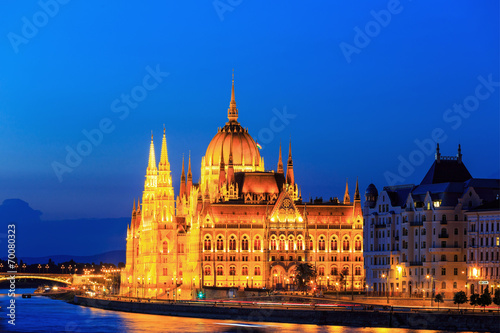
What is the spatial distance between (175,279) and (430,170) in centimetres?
5576

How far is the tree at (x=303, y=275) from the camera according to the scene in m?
163

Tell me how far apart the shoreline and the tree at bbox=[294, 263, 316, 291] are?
857 inches

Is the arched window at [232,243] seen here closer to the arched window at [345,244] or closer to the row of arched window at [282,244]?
the row of arched window at [282,244]

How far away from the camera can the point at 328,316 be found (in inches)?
4624

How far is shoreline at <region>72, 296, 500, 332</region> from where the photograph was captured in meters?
104

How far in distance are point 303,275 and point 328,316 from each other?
1843 inches

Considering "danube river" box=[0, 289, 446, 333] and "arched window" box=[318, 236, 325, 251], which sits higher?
"arched window" box=[318, 236, 325, 251]

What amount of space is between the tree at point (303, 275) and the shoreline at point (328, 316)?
71.4 feet

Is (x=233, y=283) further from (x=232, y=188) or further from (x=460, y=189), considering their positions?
(x=460, y=189)

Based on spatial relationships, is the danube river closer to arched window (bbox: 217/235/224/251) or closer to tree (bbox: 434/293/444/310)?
tree (bbox: 434/293/444/310)

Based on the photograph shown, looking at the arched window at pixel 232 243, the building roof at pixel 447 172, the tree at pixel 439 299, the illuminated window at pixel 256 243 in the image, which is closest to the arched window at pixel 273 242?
the illuminated window at pixel 256 243

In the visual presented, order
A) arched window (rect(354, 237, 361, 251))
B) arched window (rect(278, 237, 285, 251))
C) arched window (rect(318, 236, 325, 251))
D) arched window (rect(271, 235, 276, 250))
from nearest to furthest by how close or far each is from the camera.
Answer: arched window (rect(271, 235, 276, 250)), arched window (rect(278, 237, 285, 251)), arched window (rect(318, 236, 325, 251)), arched window (rect(354, 237, 361, 251))

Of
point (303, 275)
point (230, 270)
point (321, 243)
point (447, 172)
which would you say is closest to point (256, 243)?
point (230, 270)

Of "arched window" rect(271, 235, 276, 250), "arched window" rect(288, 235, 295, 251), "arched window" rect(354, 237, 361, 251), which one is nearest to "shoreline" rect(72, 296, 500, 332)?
"arched window" rect(271, 235, 276, 250)
